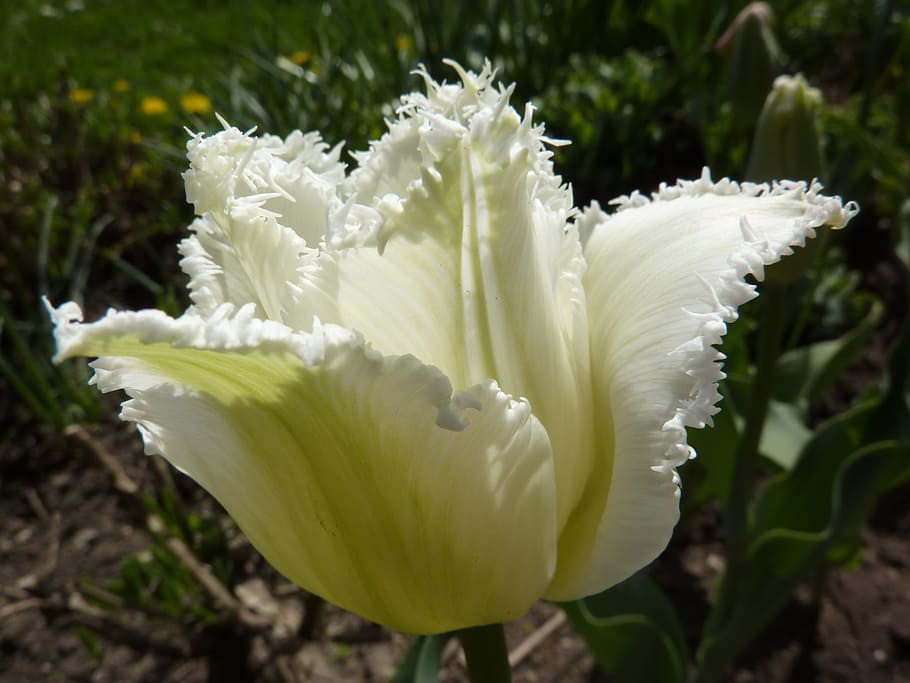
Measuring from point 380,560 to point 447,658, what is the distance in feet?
3.42

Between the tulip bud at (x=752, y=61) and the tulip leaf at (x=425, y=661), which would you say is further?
the tulip bud at (x=752, y=61)

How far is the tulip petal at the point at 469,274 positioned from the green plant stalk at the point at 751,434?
0.60 metres

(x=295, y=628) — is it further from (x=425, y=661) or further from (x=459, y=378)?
(x=459, y=378)

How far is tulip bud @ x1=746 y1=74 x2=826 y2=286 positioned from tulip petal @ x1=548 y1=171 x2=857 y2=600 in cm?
42

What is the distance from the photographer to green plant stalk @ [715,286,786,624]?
3.58 feet

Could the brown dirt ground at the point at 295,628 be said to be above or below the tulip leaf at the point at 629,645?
below

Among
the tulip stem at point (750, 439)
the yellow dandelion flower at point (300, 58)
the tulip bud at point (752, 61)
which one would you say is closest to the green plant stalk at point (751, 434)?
the tulip stem at point (750, 439)

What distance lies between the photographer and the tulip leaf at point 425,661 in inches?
32.6

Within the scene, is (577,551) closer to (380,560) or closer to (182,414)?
(380,560)

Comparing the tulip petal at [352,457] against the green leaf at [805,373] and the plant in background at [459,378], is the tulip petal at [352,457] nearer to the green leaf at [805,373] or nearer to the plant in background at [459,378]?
the plant in background at [459,378]

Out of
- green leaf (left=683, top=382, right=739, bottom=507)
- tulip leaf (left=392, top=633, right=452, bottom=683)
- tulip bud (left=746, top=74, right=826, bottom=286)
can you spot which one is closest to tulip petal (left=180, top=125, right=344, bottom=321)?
tulip leaf (left=392, top=633, right=452, bottom=683)

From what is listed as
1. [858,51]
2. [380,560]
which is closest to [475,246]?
[380,560]

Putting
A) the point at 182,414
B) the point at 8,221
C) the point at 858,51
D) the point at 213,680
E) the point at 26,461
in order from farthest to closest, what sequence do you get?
the point at 858,51 → the point at 8,221 → the point at 26,461 → the point at 213,680 → the point at 182,414

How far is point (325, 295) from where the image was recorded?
1.79 ft
